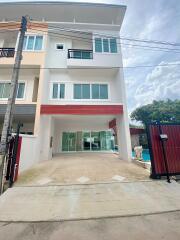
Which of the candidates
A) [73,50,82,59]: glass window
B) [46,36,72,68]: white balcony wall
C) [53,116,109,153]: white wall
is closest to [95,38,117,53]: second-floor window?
[73,50,82,59]: glass window

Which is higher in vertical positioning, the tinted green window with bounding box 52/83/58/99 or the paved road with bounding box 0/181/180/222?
the tinted green window with bounding box 52/83/58/99

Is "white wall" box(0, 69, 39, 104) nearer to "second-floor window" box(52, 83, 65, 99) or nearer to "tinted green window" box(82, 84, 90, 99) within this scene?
"second-floor window" box(52, 83, 65, 99)

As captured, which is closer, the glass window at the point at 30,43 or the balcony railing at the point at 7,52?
the glass window at the point at 30,43

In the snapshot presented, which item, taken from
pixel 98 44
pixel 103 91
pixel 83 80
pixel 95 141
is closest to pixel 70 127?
pixel 95 141

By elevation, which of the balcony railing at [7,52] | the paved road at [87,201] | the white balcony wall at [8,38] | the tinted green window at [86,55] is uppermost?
the white balcony wall at [8,38]

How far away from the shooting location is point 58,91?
993 cm

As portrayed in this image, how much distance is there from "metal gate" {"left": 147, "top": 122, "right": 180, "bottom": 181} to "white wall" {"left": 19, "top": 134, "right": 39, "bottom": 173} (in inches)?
223

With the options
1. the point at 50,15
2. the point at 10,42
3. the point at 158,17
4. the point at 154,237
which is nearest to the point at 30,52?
the point at 10,42

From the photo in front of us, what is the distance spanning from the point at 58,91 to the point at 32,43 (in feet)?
13.7

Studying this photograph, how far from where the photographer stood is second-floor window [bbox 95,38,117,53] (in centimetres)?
1000

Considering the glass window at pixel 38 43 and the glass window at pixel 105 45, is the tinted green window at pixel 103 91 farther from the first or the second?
the glass window at pixel 38 43

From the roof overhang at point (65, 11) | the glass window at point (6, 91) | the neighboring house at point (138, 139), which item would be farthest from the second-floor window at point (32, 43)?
the neighboring house at point (138, 139)

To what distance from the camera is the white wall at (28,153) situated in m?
5.72

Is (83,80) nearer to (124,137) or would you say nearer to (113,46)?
(113,46)
